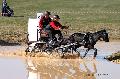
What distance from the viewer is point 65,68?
57.5 ft

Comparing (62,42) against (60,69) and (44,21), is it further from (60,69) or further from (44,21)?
(60,69)

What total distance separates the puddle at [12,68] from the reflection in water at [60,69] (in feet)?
0.79

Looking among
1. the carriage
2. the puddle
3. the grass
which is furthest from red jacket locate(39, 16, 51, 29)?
the grass

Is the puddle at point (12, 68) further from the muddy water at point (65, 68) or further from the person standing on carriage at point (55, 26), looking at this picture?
the person standing on carriage at point (55, 26)

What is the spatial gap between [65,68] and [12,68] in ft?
5.55

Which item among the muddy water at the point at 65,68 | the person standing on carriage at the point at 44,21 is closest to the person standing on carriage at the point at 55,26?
the person standing on carriage at the point at 44,21

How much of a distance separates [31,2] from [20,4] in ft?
7.93

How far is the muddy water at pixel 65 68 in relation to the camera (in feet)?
51.2

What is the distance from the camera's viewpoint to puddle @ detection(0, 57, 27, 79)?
15391 millimetres

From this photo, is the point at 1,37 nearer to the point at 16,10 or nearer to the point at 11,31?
the point at 11,31

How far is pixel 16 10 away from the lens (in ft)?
177

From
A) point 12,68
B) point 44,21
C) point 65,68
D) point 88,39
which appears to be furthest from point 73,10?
point 12,68

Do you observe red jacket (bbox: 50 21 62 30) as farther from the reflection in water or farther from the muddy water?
the reflection in water

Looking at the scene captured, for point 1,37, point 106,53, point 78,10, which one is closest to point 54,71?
point 106,53
